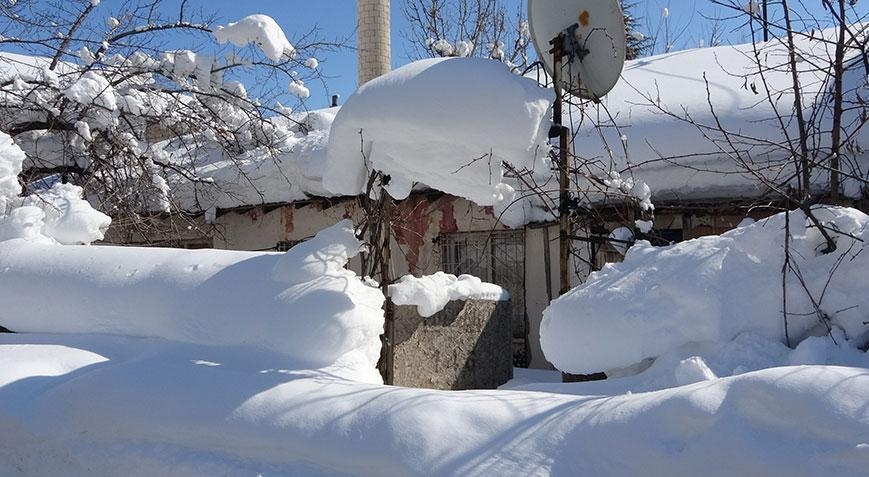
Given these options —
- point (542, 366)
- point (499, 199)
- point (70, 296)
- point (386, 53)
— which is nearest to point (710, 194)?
point (542, 366)

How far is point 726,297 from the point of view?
10.6 feet

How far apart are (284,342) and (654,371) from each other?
1.65 metres

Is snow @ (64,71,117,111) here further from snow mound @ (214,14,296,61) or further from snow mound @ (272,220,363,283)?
snow mound @ (272,220,363,283)

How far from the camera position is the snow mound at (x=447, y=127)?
3.51 meters

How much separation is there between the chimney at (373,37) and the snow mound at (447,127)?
9967 mm

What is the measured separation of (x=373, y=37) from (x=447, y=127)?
1063cm

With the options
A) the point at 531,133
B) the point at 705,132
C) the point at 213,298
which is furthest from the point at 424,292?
the point at 705,132

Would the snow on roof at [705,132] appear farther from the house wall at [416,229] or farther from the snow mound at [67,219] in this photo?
the snow mound at [67,219]

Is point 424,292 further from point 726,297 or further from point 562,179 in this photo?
point 726,297

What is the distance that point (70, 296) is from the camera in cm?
411

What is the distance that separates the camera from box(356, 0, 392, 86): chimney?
44.8 feet

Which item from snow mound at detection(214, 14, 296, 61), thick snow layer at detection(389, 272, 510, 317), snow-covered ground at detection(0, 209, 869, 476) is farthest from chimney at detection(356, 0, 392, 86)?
snow-covered ground at detection(0, 209, 869, 476)

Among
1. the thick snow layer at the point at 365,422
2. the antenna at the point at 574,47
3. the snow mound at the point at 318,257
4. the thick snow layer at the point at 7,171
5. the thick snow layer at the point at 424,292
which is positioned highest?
the antenna at the point at 574,47

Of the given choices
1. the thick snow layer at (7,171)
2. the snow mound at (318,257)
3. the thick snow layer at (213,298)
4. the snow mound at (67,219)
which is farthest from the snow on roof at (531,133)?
the snow mound at (67,219)
